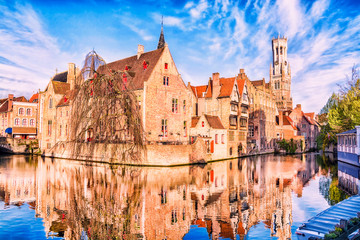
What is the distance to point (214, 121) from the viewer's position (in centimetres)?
4828

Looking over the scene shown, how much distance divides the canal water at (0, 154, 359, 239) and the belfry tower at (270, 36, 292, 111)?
4394 inches

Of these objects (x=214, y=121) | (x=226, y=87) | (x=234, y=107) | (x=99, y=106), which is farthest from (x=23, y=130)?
(x=99, y=106)

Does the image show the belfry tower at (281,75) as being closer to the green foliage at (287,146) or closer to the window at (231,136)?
the green foliage at (287,146)

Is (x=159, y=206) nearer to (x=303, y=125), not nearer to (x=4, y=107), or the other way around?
(x=4, y=107)

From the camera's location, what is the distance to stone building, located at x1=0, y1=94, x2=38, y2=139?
66.1 meters

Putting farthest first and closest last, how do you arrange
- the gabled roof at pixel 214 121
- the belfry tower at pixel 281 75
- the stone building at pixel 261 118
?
1. the belfry tower at pixel 281 75
2. the stone building at pixel 261 118
3. the gabled roof at pixel 214 121

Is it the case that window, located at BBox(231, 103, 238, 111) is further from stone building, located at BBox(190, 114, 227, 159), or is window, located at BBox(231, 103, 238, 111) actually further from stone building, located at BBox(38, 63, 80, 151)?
stone building, located at BBox(38, 63, 80, 151)

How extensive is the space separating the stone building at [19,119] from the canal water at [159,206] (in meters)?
44.3

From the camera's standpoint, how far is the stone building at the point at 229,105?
51.5 metres

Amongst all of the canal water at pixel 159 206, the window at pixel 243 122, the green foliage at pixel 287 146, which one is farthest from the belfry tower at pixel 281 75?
the canal water at pixel 159 206

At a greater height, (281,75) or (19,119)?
(281,75)

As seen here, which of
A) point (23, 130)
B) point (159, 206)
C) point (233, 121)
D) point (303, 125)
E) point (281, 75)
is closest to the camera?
point (159, 206)

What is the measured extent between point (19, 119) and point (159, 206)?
61942mm

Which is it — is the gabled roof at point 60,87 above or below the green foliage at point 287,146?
above
